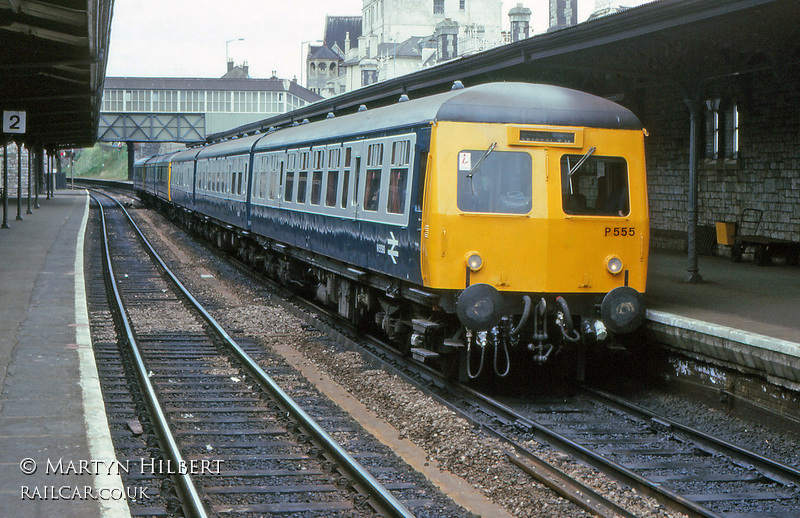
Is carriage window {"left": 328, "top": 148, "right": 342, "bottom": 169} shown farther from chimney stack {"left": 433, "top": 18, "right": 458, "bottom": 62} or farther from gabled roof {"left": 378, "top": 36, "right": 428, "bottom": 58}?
gabled roof {"left": 378, "top": 36, "right": 428, "bottom": 58}

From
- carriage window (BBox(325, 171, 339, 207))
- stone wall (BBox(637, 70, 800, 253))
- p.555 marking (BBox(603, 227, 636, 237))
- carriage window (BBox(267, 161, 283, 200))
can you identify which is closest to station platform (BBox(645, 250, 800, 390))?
p.555 marking (BBox(603, 227, 636, 237))

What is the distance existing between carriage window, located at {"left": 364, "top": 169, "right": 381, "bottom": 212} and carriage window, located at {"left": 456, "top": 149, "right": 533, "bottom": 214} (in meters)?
1.88

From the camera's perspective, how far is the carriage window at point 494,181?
866 cm

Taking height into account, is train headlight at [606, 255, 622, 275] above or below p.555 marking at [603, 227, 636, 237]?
below

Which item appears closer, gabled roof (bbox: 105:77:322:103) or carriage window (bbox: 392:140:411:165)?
carriage window (bbox: 392:140:411:165)

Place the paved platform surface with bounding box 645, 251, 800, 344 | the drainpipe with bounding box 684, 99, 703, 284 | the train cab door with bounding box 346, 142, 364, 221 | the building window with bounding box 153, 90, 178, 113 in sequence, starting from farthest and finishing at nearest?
the building window with bounding box 153, 90, 178, 113
the drainpipe with bounding box 684, 99, 703, 284
the train cab door with bounding box 346, 142, 364, 221
the paved platform surface with bounding box 645, 251, 800, 344

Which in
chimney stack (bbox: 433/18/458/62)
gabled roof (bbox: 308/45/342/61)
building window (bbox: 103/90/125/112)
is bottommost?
building window (bbox: 103/90/125/112)

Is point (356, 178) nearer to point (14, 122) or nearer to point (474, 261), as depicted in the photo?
point (474, 261)

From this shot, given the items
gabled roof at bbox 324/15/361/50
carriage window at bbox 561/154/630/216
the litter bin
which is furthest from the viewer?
gabled roof at bbox 324/15/361/50

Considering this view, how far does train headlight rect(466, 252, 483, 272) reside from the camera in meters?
8.57

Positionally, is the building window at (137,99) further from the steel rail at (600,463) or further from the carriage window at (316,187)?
the steel rail at (600,463)

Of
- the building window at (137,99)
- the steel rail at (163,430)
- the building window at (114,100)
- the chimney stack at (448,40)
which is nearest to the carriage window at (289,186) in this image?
the steel rail at (163,430)

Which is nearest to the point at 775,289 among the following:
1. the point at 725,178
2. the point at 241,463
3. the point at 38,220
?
the point at 725,178

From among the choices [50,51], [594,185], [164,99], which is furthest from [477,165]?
[164,99]
